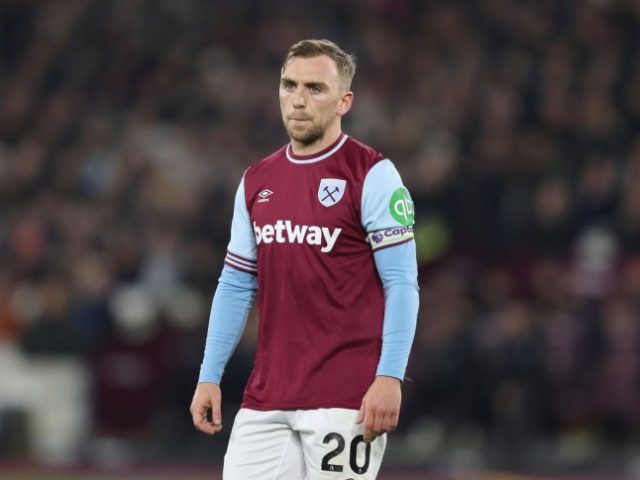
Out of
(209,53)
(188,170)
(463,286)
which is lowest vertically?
(463,286)

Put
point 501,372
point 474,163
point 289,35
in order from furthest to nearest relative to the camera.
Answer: point 289,35 < point 474,163 < point 501,372

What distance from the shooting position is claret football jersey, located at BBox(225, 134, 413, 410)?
182 inches

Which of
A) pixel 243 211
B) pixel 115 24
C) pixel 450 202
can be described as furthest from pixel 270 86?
pixel 243 211

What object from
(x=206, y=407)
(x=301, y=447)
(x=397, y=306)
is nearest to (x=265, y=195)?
(x=397, y=306)

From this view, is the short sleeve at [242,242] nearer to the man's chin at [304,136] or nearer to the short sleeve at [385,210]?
the man's chin at [304,136]

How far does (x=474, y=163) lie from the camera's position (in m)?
12.6

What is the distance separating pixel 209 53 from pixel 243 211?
36.1 ft

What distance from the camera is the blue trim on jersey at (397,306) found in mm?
4523

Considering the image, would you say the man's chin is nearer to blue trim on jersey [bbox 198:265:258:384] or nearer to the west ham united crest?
the west ham united crest

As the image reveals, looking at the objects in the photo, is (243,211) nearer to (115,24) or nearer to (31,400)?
(31,400)

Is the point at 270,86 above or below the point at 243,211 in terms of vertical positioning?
above

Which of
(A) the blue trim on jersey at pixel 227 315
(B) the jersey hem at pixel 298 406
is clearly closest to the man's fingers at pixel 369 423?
(B) the jersey hem at pixel 298 406

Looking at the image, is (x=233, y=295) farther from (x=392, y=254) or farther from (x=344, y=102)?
(x=344, y=102)

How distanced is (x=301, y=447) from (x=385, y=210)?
82 centimetres
